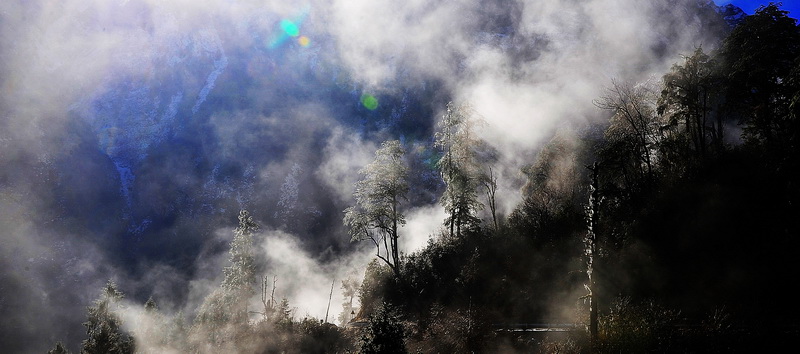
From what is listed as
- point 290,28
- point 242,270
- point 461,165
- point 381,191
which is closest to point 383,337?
point 381,191

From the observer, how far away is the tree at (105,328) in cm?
3091

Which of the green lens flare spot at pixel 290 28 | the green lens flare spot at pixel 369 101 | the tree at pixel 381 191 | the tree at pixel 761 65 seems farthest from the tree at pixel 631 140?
the green lens flare spot at pixel 290 28

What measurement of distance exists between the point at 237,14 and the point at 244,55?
48.0 ft

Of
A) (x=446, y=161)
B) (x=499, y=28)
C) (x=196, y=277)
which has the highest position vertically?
(x=499, y=28)

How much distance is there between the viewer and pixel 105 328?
31.5 meters

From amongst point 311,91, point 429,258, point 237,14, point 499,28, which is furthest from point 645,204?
point 237,14

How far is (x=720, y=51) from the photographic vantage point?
2788cm

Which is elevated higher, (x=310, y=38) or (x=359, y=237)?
(x=310, y=38)

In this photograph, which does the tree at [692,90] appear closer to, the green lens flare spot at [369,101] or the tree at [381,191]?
the tree at [381,191]

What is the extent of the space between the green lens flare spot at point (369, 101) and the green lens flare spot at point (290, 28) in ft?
110

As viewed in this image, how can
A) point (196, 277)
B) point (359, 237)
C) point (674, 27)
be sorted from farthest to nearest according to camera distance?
point (196, 277) → point (674, 27) → point (359, 237)

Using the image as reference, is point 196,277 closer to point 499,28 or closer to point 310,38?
point 310,38

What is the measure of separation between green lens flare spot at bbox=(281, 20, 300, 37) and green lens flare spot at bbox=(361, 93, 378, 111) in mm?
33396

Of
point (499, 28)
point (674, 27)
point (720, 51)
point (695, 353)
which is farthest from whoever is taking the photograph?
point (499, 28)
